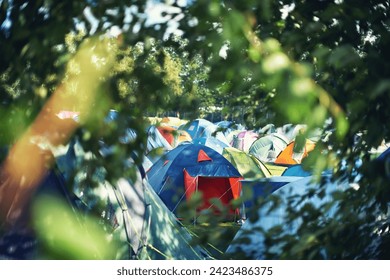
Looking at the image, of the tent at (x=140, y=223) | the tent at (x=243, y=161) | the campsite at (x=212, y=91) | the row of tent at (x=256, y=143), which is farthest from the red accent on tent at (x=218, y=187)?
the campsite at (x=212, y=91)

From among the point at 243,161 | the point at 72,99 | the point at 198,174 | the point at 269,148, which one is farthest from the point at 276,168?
the point at 72,99

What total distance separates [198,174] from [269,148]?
10.7 meters

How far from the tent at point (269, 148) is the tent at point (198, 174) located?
998 cm

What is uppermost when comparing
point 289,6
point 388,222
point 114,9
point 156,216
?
point 114,9

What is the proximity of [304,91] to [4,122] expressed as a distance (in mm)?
1051

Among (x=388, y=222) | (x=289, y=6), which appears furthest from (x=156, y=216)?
(x=289, y=6)

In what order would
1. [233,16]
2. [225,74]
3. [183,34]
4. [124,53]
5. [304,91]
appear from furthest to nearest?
1. [124,53]
2. [183,34]
3. [225,74]
4. [233,16]
5. [304,91]

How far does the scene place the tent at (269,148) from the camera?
20.3 metres

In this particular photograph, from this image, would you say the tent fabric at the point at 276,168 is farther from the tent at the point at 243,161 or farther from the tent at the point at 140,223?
the tent at the point at 140,223

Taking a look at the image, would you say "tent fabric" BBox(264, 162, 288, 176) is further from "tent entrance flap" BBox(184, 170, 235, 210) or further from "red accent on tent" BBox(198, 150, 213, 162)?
"red accent on tent" BBox(198, 150, 213, 162)

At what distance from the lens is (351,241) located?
2441mm

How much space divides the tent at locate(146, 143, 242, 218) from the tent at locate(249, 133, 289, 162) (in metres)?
9.98

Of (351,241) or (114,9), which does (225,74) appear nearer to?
(114,9)

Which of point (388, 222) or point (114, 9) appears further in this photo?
point (388, 222)
